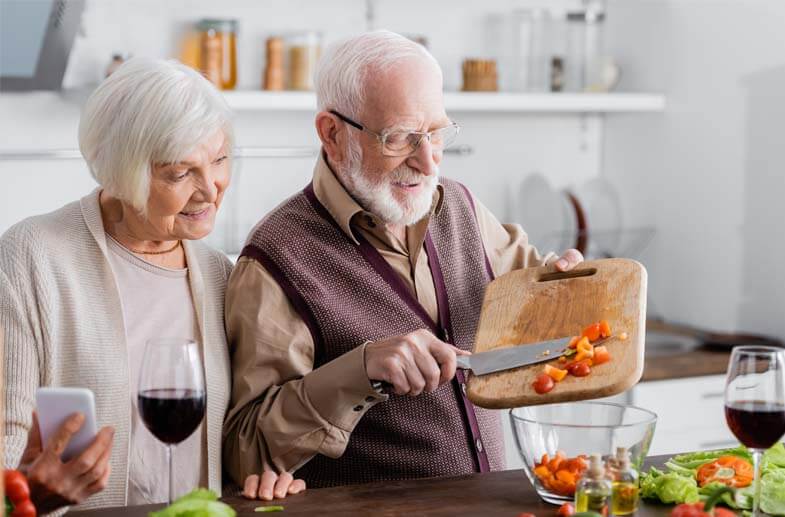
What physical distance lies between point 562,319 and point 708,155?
1.88 m

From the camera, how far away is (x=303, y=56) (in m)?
3.41

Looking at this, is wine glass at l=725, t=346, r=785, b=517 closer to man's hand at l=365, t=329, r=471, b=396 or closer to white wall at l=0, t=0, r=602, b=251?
man's hand at l=365, t=329, r=471, b=396

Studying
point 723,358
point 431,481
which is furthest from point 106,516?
point 723,358

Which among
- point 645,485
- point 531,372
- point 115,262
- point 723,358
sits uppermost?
point 115,262

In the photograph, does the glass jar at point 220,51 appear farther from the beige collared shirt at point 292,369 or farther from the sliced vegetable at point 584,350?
the sliced vegetable at point 584,350

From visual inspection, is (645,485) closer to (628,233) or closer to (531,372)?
(531,372)

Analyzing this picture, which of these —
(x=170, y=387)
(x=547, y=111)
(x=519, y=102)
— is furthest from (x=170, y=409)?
(x=547, y=111)

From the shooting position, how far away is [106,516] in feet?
5.08

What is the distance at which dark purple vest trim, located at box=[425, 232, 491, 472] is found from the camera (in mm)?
2082

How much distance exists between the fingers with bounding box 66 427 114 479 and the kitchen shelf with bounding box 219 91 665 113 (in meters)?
1.96

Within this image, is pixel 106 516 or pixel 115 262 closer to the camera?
pixel 106 516

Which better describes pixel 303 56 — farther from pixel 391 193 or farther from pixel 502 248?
pixel 391 193

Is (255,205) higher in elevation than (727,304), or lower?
higher

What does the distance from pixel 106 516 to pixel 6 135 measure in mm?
1952
